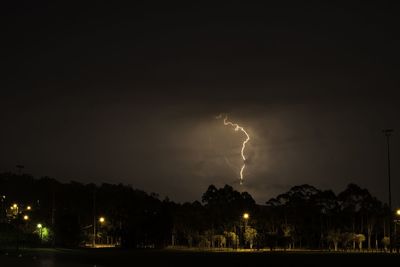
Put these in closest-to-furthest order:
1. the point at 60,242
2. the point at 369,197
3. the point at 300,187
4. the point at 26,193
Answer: the point at 60,242
the point at 369,197
the point at 300,187
the point at 26,193

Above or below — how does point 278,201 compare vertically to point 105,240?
above

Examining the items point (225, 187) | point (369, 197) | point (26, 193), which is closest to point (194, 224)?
point (225, 187)

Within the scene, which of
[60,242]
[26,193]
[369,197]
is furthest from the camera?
[26,193]

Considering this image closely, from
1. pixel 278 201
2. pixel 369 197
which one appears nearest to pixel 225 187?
pixel 278 201

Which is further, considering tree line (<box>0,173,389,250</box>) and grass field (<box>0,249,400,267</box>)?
tree line (<box>0,173,389,250</box>)

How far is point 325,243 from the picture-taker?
76000mm

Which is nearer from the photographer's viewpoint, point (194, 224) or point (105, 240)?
point (194, 224)

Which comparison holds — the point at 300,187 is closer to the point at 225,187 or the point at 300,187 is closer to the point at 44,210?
the point at 225,187

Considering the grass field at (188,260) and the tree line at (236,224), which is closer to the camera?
the grass field at (188,260)

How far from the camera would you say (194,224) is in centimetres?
7169

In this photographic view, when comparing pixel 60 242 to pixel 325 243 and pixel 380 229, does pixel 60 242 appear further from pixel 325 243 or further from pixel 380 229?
pixel 380 229

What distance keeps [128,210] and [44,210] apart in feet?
58.0

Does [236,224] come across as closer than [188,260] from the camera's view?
No

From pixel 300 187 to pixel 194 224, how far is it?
14.2m
